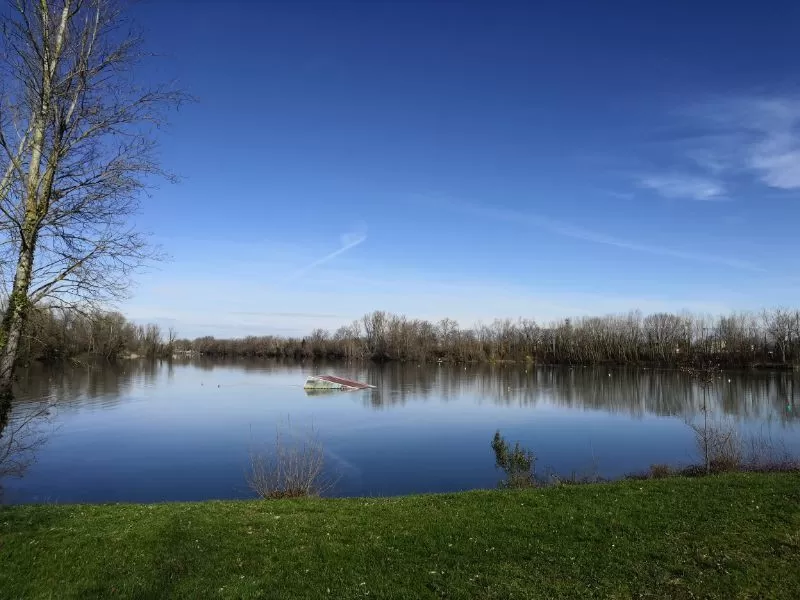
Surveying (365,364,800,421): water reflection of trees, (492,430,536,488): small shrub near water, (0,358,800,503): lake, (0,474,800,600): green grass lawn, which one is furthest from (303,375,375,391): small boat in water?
(0,474,800,600): green grass lawn

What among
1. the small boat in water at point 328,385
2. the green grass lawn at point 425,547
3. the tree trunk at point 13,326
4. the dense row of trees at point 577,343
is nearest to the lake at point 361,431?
the small boat in water at point 328,385

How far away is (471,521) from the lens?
866cm

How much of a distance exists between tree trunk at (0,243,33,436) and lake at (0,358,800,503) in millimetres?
1621

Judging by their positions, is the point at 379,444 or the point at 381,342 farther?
the point at 381,342

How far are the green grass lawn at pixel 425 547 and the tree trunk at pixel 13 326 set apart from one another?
2.12 metres

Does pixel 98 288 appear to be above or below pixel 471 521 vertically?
above

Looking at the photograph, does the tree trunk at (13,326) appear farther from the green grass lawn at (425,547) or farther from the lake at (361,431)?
the green grass lawn at (425,547)

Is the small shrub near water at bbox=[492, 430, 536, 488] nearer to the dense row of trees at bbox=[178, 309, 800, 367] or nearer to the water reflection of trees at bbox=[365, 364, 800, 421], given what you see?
the water reflection of trees at bbox=[365, 364, 800, 421]

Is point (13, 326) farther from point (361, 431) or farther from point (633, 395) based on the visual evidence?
point (633, 395)

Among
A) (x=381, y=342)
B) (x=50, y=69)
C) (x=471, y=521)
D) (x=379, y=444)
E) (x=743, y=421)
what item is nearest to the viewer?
(x=50, y=69)

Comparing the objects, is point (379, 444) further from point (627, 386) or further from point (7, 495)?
point (627, 386)

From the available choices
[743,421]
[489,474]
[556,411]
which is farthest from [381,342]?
[489,474]

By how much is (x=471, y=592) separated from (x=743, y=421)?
30.2 metres

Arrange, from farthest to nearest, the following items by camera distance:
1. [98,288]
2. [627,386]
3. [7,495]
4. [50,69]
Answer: [627,386]
[7,495]
[98,288]
[50,69]
